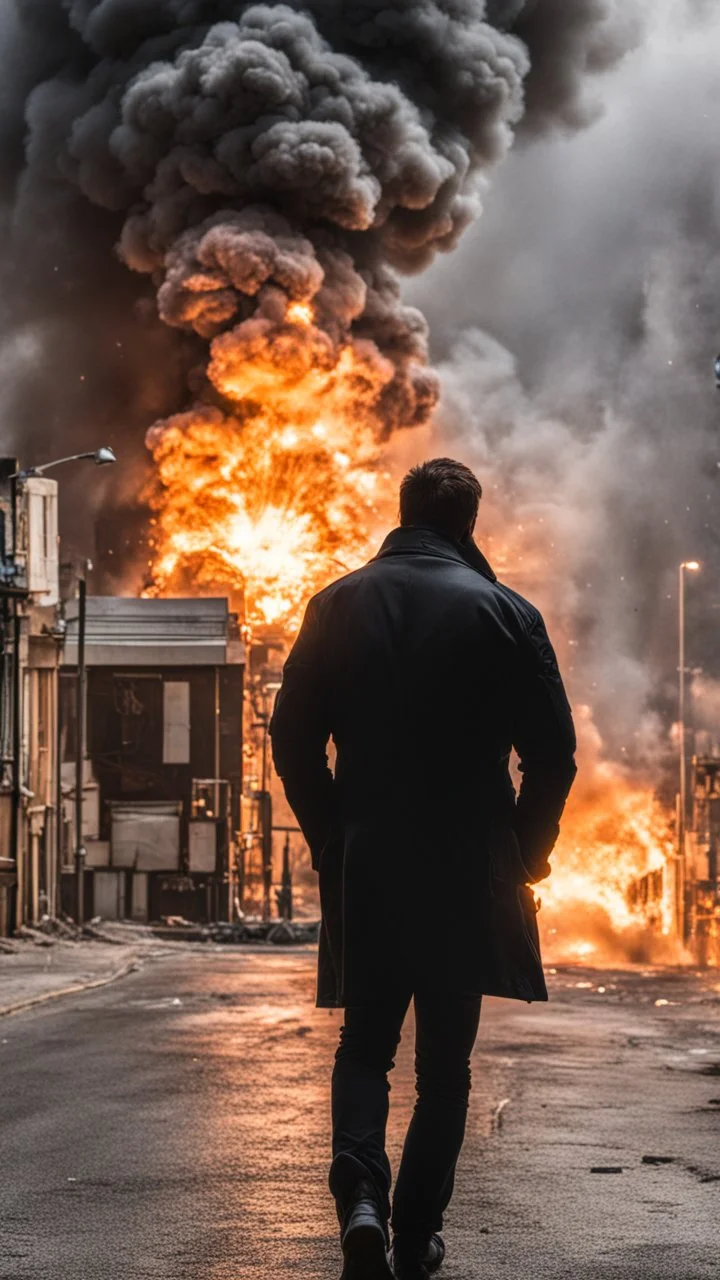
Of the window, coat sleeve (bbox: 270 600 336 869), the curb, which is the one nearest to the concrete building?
the curb

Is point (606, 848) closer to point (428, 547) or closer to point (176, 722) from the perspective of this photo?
point (176, 722)

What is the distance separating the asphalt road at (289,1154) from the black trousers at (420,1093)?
26.5 inches

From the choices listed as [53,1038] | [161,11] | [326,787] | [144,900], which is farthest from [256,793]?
[326,787]

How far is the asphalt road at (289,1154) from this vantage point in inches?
246

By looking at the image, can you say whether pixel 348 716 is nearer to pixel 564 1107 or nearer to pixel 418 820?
pixel 418 820

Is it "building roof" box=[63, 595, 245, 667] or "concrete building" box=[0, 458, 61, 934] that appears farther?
"building roof" box=[63, 595, 245, 667]

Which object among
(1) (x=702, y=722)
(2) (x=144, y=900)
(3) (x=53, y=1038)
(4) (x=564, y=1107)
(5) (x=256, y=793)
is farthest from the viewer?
(1) (x=702, y=722)

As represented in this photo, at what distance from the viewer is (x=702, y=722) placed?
8006cm

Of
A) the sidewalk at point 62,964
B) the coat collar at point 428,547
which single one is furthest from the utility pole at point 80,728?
the coat collar at point 428,547

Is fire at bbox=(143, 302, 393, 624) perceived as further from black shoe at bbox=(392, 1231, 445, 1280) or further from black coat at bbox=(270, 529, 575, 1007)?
black shoe at bbox=(392, 1231, 445, 1280)

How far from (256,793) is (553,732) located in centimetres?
6542

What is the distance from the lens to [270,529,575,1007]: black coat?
5.26 metres

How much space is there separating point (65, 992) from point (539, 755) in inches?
734

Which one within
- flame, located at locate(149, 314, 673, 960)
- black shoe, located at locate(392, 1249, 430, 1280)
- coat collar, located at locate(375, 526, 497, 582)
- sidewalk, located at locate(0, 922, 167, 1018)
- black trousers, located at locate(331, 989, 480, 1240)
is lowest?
sidewalk, located at locate(0, 922, 167, 1018)
